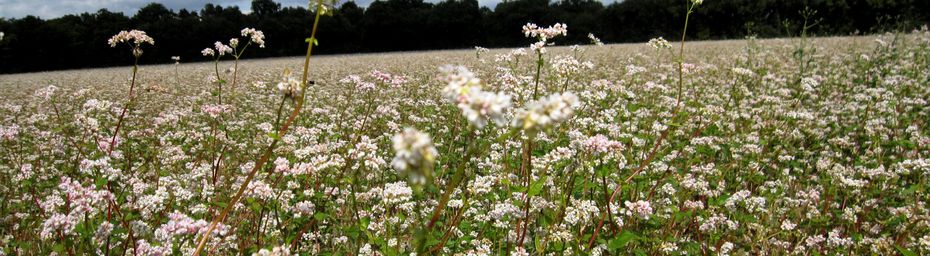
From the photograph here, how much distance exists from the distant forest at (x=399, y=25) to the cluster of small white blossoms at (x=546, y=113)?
129 ft

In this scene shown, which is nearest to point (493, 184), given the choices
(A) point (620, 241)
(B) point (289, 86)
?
(A) point (620, 241)

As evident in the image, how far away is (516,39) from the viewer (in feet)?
233

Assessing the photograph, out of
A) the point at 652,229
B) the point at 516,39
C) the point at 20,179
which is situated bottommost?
the point at 652,229

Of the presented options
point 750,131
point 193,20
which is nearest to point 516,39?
point 193,20

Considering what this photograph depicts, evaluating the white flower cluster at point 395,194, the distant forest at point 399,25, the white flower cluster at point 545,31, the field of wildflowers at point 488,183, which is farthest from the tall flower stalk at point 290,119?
the distant forest at point 399,25

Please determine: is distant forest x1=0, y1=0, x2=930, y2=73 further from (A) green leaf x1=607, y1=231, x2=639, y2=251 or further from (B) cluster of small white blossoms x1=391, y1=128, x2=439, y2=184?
(B) cluster of small white blossoms x1=391, y1=128, x2=439, y2=184

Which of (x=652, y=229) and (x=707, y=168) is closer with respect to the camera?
(x=652, y=229)

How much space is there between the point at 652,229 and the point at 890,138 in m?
4.30

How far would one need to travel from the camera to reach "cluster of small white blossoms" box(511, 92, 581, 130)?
1.32 meters

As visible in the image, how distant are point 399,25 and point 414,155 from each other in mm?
70275

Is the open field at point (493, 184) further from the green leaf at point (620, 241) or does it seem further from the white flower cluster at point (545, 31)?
the white flower cluster at point (545, 31)

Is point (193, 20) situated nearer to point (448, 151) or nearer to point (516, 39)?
point (516, 39)

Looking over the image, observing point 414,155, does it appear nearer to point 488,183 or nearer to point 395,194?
point 395,194

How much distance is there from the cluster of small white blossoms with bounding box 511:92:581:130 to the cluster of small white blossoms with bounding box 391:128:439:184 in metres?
0.27
